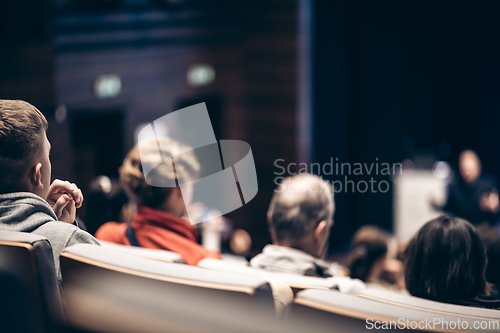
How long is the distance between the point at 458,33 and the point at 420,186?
7.80 ft

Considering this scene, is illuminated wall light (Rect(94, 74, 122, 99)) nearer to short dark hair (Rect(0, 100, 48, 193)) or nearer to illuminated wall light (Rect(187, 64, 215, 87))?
illuminated wall light (Rect(187, 64, 215, 87))

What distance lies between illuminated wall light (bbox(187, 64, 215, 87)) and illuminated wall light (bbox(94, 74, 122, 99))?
1.02 m

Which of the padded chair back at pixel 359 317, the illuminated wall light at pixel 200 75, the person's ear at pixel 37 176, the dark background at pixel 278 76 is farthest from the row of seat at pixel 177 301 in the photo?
the illuminated wall light at pixel 200 75

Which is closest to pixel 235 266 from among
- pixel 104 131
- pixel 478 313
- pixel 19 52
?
pixel 478 313

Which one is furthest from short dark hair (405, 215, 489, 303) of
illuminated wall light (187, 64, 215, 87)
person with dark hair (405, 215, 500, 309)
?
illuminated wall light (187, 64, 215, 87)

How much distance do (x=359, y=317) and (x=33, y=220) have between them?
765 mm

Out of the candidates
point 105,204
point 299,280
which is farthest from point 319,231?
point 105,204

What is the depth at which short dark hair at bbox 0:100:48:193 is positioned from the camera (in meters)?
1.08

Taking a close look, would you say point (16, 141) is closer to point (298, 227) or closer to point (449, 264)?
point (298, 227)

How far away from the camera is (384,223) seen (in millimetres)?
6832

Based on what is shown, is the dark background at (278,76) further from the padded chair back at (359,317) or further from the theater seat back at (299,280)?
the padded chair back at (359,317)

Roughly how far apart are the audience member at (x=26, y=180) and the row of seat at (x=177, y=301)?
0.21ft

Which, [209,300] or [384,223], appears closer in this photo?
[209,300]

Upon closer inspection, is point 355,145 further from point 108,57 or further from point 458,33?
point 108,57
